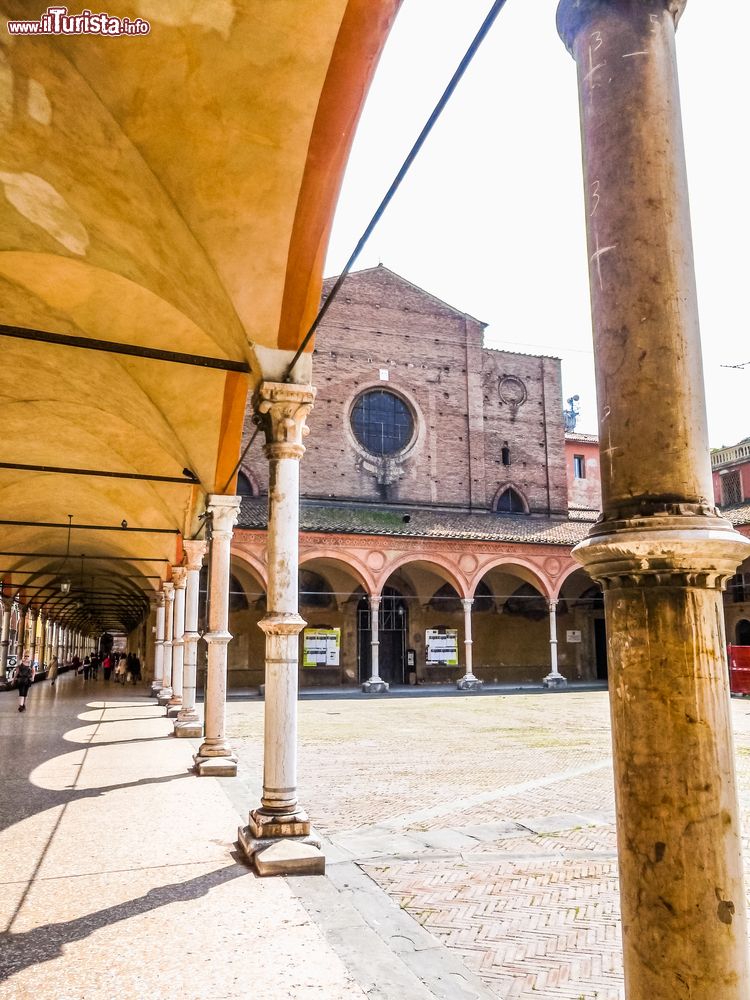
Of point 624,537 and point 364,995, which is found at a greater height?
point 624,537

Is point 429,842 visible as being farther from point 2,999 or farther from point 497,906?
point 2,999

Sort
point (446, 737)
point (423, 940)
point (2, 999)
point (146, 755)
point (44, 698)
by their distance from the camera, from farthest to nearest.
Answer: point (44, 698)
point (446, 737)
point (146, 755)
point (423, 940)
point (2, 999)

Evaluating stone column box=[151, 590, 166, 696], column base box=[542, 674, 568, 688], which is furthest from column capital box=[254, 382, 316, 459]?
column base box=[542, 674, 568, 688]

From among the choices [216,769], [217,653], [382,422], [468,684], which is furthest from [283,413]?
[382,422]

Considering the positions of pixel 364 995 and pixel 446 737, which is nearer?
pixel 364 995

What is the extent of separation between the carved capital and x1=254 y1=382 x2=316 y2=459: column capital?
4208mm

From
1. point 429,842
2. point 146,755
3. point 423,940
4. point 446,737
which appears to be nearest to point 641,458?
point 423,940

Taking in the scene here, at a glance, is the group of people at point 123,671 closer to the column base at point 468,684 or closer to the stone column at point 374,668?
the stone column at point 374,668

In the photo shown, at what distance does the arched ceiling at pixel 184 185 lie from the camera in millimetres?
4633

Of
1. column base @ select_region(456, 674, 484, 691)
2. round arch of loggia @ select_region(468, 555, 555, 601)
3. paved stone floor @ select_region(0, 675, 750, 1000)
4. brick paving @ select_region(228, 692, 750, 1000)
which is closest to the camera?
paved stone floor @ select_region(0, 675, 750, 1000)

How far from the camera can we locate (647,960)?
1.69 metres

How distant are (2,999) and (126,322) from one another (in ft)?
20.6

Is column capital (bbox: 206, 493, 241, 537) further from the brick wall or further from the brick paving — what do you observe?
the brick wall

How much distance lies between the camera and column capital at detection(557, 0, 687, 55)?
77.9 inches
